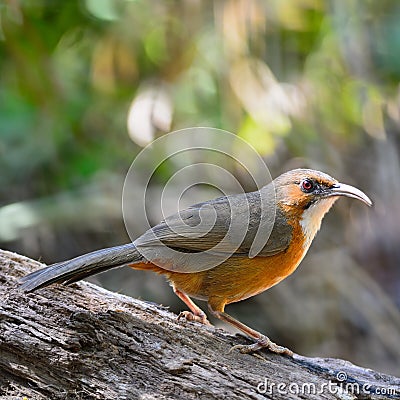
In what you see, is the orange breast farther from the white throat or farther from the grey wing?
the white throat

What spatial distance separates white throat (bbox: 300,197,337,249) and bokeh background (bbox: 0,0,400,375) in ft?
6.97

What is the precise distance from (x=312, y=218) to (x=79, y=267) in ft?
5.18

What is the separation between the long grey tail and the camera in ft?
11.9

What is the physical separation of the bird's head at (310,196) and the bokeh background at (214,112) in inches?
82.1

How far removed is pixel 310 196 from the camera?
175 inches

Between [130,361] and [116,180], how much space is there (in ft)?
13.1

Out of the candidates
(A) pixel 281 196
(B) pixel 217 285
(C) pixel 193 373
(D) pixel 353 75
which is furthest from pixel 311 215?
(D) pixel 353 75

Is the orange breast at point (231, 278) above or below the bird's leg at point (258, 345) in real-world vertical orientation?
above

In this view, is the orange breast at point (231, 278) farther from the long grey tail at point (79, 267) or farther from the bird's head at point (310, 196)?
the bird's head at point (310, 196)

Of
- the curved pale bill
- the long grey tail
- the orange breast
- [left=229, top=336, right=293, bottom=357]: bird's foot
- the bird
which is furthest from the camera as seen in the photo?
the curved pale bill

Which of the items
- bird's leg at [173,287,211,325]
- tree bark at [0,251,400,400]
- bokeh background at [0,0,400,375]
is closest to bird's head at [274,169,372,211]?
bird's leg at [173,287,211,325]

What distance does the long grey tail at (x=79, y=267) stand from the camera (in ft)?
11.9

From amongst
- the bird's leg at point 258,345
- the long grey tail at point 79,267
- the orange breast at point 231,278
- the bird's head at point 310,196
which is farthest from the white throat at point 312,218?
the long grey tail at point 79,267

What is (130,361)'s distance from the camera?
3.61m
